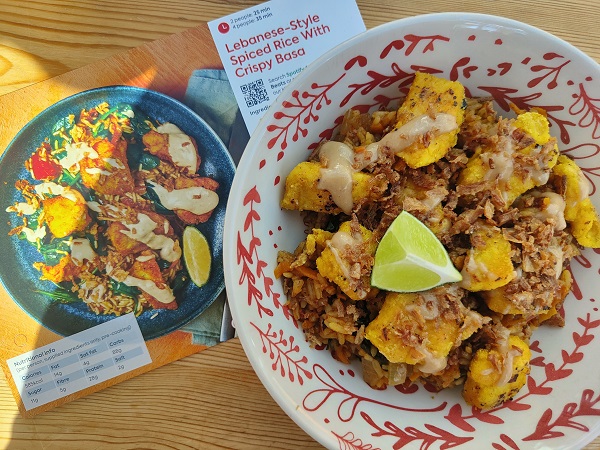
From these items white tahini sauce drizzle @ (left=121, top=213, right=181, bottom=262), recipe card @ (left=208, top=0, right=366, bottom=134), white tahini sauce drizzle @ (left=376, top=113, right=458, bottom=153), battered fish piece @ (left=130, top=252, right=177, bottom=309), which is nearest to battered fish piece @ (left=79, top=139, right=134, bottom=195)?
white tahini sauce drizzle @ (left=121, top=213, right=181, bottom=262)

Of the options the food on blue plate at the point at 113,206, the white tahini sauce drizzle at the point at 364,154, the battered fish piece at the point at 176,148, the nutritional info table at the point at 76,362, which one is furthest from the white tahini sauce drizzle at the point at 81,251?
the white tahini sauce drizzle at the point at 364,154

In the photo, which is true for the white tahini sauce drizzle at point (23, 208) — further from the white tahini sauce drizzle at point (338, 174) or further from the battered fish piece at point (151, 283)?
the white tahini sauce drizzle at point (338, 174)

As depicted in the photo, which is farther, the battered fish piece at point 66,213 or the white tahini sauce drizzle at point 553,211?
the battered fish piece at point 66,213

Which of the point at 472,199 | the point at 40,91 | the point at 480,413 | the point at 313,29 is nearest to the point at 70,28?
the point at 40,91

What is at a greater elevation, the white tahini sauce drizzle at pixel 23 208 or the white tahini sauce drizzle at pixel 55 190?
the white tahini sauce drizzle at pixel 55 190

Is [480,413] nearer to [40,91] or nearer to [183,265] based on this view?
[183,265]

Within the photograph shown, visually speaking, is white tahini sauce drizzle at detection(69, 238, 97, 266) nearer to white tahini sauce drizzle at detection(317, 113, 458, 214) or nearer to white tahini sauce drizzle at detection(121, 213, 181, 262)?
white tahini sauce drizzle at detection(121, 213, 181, 262)
